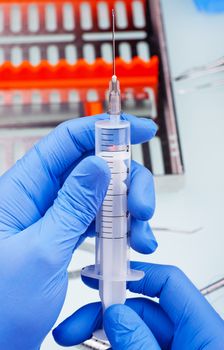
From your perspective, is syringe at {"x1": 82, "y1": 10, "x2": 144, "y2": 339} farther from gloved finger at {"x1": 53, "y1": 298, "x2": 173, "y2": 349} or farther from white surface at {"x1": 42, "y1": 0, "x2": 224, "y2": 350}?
white surface at {"x1": 42, "y1": 0, "x2": 224, "y2": 350}

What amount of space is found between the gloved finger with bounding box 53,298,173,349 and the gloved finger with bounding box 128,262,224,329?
2cm

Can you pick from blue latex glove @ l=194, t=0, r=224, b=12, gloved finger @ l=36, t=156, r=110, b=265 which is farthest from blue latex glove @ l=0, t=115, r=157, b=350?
blue latex glove @ l=194, t=0, r=224, b=12

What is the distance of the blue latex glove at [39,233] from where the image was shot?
666 millimetres

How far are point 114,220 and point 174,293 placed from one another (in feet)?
0.45

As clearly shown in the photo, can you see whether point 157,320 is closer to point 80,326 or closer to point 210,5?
point 80,326

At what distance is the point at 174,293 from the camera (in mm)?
741

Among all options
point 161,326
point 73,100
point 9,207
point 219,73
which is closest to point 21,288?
point 9,207

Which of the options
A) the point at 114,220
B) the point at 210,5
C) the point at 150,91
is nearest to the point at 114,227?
the point at 114,220

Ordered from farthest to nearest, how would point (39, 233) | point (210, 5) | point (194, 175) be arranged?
1. point (210, 5)
2. point (194, 175)
3. point (39, 233)

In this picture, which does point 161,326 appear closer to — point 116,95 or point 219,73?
point 116,95

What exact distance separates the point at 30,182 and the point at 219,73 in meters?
0.60

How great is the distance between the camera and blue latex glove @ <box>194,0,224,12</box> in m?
1.26

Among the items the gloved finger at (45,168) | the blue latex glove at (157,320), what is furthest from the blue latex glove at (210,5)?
the blue latex glove at (157,320)

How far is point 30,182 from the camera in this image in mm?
737
